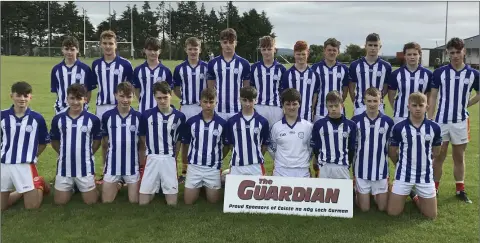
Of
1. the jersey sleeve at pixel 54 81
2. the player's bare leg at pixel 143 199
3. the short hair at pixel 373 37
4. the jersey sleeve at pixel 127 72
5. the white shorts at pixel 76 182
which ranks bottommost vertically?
the player's bare leg at pixel 143 199

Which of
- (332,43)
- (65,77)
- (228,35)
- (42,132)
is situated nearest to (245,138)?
(228,35)

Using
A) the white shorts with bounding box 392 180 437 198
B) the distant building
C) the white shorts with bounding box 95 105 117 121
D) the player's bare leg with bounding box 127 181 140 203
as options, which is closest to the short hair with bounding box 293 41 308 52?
the white shorts with bounding box 392 180 437 198

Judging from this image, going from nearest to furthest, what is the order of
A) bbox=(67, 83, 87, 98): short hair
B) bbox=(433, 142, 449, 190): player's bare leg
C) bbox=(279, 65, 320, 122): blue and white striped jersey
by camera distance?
bbox=(67, 83, 87, 98): short hair → bbox=(433, 142, 449, 190): player's bare leg → bbox=(279, 65, 320, 122): blue and white striped jersey

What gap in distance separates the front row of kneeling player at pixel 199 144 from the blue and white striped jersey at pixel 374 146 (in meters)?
0.01

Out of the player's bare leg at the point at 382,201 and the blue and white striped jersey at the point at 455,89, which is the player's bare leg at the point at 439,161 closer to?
the blue and white striped jersey at the point at 455,89

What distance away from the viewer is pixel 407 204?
17.1 ft

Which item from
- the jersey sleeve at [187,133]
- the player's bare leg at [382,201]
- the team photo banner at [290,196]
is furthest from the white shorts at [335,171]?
the jersey sleeve at [187,133]

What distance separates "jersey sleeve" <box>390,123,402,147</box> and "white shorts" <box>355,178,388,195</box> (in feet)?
1.39

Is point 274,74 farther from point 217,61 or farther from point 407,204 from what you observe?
point 407,204

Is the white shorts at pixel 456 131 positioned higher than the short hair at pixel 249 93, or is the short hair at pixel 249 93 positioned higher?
the short hair at pixel 249 93

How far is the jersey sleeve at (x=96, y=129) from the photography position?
5.15 m

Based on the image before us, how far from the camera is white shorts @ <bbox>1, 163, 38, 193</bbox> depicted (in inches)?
191

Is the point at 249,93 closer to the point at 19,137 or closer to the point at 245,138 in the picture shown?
the point at 245,138

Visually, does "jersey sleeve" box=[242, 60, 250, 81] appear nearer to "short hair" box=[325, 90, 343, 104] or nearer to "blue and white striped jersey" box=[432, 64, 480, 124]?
"short hair" box=[325, 90, 343, 104]
